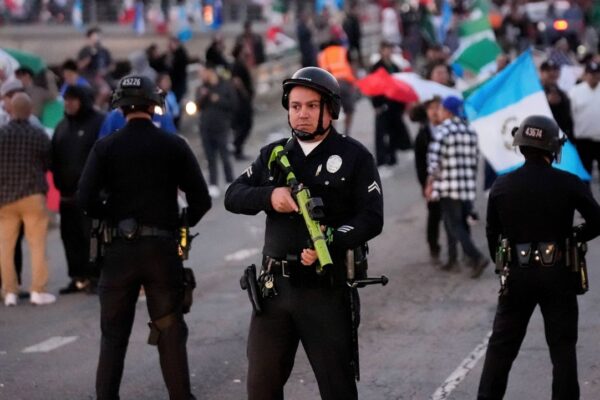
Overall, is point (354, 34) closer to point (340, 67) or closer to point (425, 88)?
point (340, 67)

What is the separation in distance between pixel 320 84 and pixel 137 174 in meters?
1.85

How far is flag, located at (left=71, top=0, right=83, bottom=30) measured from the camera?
3372 centimetres

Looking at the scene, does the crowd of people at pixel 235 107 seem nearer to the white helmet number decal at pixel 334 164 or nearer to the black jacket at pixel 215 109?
the black jacket at pixel 215 109

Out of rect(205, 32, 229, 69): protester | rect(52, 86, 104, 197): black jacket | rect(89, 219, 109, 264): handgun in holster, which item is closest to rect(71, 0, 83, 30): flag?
rect(205, 32, 229, 69): protester

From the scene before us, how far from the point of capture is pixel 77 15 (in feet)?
110

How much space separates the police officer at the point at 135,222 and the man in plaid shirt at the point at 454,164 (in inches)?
221

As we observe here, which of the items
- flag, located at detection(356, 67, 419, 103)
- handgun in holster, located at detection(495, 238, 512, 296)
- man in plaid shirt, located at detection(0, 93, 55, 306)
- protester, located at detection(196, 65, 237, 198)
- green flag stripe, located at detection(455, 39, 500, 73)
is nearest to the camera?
handgun in holster, located at detection(495, 238, 512, 296)

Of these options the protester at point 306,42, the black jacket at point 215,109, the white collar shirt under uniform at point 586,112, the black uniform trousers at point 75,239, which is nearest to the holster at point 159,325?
the black uniform trousers at point 75,239

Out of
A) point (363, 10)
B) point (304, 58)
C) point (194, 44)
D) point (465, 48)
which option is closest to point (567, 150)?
point (465, 48)

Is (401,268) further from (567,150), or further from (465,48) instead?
(465,48)

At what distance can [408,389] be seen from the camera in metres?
9.41

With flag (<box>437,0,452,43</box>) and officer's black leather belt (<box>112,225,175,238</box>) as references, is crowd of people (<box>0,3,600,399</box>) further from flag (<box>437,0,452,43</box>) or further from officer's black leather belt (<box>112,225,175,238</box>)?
flag (<box>437,0,452,43</box>)

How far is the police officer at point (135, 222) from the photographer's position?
8.24 metres

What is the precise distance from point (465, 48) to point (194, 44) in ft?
61.2
